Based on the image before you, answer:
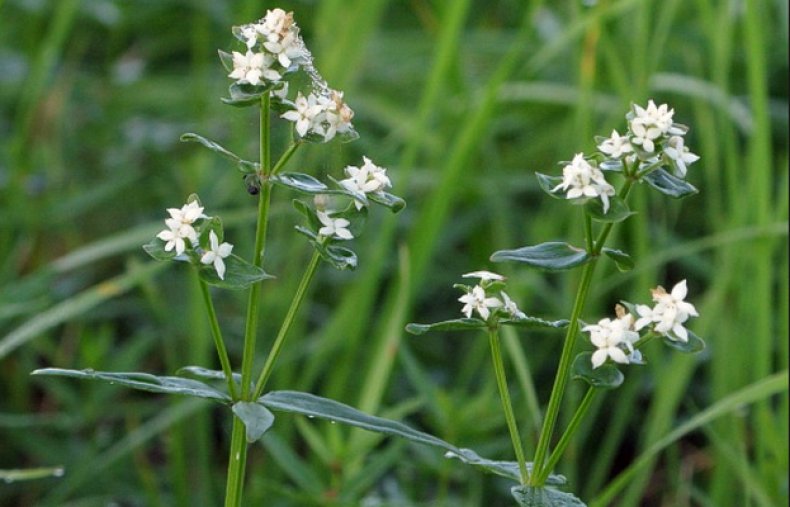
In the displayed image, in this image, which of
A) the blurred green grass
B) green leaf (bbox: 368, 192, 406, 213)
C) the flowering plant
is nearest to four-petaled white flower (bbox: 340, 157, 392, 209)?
green leaf (bbox: 368, 192, 406, 213)

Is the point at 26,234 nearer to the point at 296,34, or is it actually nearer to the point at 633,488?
the point at 633,488

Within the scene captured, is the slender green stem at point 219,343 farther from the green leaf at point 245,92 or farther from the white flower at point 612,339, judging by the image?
the white flower at point 612,339

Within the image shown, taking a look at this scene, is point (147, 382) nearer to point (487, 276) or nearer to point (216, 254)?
point (216, 254)

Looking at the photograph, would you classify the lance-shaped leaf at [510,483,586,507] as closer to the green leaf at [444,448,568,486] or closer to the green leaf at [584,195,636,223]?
the green leaf at [444,448,568,486]

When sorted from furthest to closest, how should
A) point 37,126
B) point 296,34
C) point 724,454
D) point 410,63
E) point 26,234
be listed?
point 410,63, point 37,126, point 26,234, point 724,454, point 296,34

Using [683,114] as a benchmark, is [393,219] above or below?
below

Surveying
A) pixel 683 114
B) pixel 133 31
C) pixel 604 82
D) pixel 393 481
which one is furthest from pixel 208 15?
pixel 393 481

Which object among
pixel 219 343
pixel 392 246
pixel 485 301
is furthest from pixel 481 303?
pixel 392 246
